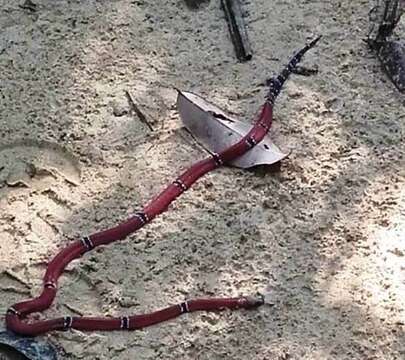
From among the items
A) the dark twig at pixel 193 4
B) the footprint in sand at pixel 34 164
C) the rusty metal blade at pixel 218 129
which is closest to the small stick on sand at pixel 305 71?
the rusty metal blade at pixel 218 129

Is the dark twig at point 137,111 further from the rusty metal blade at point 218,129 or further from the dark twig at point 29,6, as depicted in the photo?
the dark twig at point 29,6

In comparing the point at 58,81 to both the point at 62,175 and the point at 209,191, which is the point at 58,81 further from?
the point at 209,191

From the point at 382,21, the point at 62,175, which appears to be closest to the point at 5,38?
the point at 62,175

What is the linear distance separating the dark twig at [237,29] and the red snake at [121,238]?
350 millimetres

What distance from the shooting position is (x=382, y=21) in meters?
4.54

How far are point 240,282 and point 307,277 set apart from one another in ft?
0.79

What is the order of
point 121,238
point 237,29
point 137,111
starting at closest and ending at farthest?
point 121,238
point 137,111
point 237,29

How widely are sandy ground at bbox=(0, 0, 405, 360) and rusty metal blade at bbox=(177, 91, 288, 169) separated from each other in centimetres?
6

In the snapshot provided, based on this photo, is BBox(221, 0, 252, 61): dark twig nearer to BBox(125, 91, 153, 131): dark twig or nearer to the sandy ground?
the sandy ground

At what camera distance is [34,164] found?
13.2 ft

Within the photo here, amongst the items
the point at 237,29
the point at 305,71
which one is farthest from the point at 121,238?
the point at 237,29

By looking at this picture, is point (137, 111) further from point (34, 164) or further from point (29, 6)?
point (29, 6)

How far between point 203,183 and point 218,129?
0.30 metres

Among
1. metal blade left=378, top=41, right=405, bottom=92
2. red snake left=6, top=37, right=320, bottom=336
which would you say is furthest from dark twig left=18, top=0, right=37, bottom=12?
metal blade left=378, top=41, right=405, bottom=92
